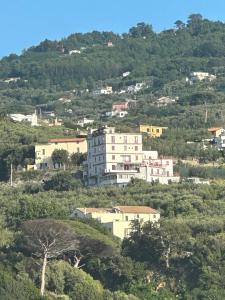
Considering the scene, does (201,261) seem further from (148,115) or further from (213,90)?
(213,90)

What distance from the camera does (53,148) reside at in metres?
102

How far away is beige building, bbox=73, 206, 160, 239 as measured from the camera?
75.9 meters

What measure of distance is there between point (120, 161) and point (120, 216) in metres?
18.6

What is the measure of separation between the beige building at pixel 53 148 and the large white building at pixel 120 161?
4299 millimetres

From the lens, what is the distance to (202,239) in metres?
69.6

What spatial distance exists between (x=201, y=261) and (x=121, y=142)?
3040 centimetres

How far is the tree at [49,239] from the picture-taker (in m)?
67.0

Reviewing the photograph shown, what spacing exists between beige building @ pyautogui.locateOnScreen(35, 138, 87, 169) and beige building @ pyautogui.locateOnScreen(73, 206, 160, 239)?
71.1ft

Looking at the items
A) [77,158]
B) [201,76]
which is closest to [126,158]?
[77,158]

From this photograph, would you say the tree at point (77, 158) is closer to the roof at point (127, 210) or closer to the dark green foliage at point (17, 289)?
the roof at point (127, 210)

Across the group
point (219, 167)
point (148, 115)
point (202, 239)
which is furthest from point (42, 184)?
point (148, 115)

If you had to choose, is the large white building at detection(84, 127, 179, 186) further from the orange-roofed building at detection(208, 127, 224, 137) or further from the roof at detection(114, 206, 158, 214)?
the orange-roofed building at detection(208, 127, 224, 137)

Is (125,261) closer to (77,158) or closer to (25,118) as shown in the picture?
(77,158)

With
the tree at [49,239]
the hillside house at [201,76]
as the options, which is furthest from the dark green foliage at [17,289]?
the hillside house at [201,76]
